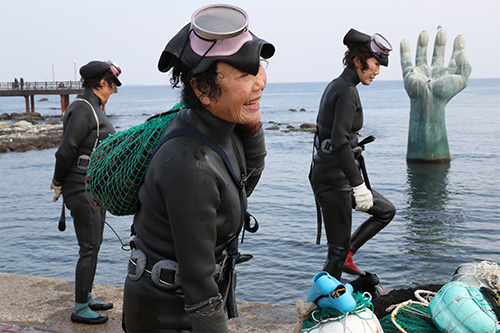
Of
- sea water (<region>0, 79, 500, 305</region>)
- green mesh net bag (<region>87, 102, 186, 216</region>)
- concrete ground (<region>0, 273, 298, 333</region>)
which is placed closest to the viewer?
green mesh net bag (<region>87, 102, 186, 216</region>)

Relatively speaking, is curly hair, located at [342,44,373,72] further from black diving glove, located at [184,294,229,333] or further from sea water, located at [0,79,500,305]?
black diving glove, located at [184,294,229,333]

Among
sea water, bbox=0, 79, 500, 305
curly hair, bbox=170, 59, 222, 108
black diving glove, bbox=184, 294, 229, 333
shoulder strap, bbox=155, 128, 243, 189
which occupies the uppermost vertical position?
curly hair, bbox=170, 59, 222, 108

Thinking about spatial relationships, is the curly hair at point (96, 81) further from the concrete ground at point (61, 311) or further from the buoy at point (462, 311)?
the buoy at point (462, 311)

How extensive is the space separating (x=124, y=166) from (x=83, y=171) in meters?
2.56

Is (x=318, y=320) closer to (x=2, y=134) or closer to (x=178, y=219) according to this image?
(x=178, y=219)

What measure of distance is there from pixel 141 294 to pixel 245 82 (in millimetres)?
981

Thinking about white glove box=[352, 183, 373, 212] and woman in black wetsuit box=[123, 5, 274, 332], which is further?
white glove box=[352, 183, 373, 212]

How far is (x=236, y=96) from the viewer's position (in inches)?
79.4

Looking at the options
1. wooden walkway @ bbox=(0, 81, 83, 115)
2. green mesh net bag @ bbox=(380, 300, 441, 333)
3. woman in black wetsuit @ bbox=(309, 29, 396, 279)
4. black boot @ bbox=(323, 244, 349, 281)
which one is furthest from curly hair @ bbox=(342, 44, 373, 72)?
wooden walkway @ bbox=(0, 81, 83, 115)

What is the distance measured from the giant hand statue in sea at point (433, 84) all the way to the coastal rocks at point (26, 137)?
20.7 metres

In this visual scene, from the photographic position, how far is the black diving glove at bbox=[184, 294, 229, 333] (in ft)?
6.29

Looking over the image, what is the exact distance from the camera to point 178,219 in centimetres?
188

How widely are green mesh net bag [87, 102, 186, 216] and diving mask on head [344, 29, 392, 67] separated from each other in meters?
2.85

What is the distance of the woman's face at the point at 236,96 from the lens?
1.99 metres
